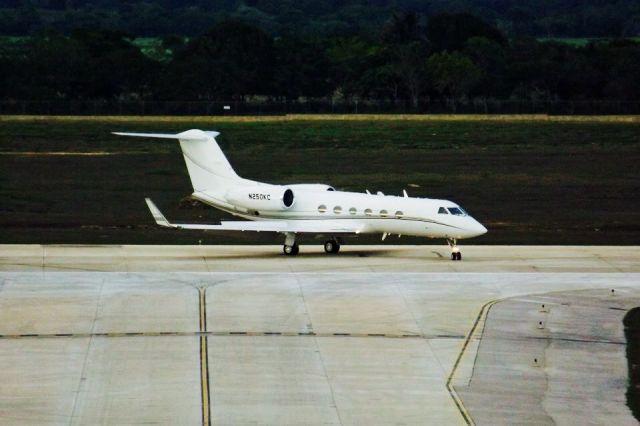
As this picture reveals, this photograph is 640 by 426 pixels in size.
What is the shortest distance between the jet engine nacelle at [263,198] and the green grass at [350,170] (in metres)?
5.61

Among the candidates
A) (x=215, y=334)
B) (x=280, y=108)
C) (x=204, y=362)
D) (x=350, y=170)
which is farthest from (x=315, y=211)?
(x=280, y=108)

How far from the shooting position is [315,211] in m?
47.3

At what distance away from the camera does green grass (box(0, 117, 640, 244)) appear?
5803cm

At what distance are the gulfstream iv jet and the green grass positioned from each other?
15.9 feet

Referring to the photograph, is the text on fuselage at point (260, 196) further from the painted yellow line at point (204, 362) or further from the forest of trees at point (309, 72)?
the forest of trees at point (309, 72)

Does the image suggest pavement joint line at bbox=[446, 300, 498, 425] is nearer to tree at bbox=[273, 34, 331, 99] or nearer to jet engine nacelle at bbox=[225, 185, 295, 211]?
jet engine nacelle at bbox=[225, 185, 295, 211]

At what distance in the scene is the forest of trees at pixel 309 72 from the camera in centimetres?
13988

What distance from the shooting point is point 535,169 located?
80.4 m

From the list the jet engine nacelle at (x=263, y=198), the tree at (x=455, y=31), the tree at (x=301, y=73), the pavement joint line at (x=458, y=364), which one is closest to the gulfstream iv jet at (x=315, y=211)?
the jet engine nacelle at (x=263, y=198)

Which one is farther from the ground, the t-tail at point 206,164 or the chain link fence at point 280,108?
the t-tail at point 206,164

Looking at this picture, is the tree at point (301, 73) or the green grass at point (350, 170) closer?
the green grass at point (350, 170)

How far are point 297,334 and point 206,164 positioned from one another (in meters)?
16.0

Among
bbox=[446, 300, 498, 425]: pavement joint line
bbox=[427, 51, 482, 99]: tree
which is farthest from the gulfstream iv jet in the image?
bbox=[427, 51, 482, 99]: tree

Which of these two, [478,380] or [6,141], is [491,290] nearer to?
[478,380]
